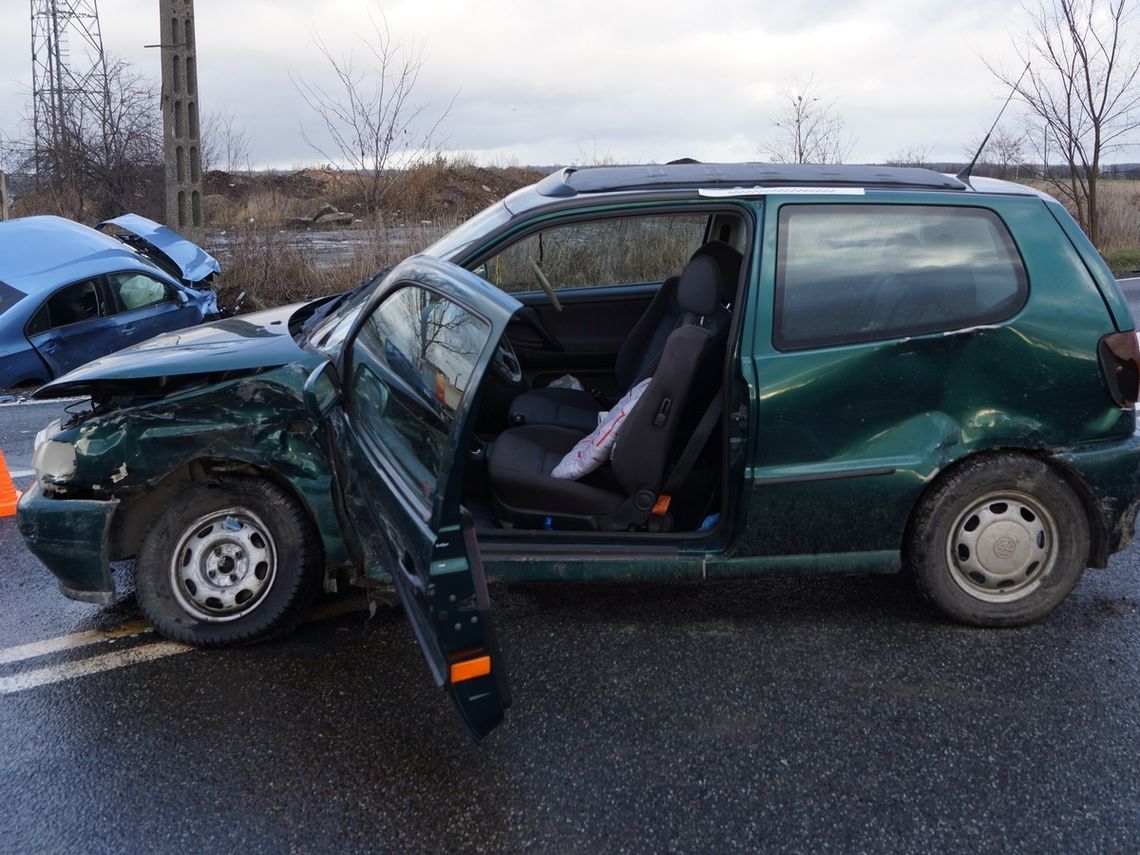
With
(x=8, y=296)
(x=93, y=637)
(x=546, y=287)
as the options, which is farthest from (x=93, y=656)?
(x=8, y=296)

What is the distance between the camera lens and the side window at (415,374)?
2842mm

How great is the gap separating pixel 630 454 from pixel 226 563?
153 centimetres

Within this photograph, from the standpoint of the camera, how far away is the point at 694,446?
3855mm

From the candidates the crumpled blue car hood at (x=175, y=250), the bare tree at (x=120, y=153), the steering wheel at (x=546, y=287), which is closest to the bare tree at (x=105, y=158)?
the bare tree at (x=120, y=153)

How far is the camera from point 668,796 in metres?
3.03

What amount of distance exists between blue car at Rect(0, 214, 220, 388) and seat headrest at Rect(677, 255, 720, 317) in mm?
7251

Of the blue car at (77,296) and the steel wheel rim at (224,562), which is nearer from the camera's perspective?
the steel wheel rim at (224,562)

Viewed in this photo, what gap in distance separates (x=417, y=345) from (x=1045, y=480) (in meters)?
2.34

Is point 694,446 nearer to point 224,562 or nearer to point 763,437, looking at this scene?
point 763,437

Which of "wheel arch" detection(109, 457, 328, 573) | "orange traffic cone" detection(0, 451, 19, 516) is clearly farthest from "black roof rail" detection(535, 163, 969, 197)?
"orange traffic cone" detection(0, 451, 19, 516)

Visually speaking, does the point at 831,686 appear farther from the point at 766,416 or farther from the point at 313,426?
the point at 313,426

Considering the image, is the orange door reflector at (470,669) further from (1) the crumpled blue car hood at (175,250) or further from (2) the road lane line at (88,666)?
(1) the crumpled blue car hood at (175,250)

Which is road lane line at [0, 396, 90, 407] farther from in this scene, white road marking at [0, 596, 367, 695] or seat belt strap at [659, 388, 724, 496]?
seat belt strap at [659, 388, 724, 496]

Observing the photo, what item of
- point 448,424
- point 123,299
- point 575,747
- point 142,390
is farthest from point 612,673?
point 123,299
